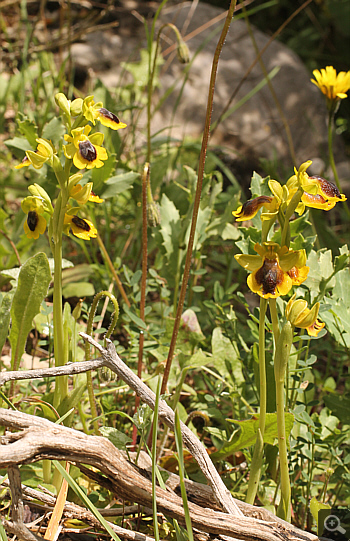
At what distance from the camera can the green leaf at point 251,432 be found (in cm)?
121

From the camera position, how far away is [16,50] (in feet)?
11.2

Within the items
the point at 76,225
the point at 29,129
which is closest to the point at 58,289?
the point at 76,225

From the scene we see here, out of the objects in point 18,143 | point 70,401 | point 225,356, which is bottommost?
point 70,401

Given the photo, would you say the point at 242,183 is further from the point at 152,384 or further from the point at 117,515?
the point at 117,515

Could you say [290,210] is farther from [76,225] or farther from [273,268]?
[76,225]

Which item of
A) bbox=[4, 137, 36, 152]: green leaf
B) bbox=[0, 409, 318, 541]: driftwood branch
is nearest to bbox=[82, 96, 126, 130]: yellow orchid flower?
bbox=[0, 409, 318, 541]: driftwood branch

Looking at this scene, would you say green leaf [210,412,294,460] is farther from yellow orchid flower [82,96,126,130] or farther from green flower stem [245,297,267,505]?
yellow orchid flower [82,96,126,130]

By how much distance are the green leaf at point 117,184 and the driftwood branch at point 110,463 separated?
3.83ft

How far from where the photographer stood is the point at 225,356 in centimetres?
169

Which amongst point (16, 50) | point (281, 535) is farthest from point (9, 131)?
point (281, 535)

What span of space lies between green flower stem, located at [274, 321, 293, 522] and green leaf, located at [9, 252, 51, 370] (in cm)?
72

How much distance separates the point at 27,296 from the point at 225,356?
71cm

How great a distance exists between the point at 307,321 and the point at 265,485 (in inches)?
25.9

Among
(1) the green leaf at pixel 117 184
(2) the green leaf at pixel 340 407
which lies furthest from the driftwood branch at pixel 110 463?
(1) the green leaf at pixel 117 184
